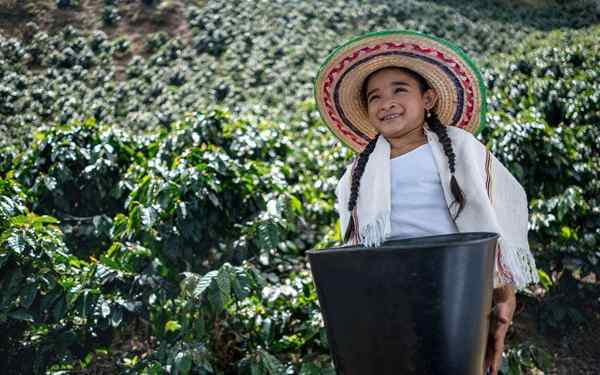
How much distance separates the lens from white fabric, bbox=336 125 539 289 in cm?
148

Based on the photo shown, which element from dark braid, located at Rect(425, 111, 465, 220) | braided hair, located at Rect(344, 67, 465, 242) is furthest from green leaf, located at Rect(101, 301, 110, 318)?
dark braid, located at Rect(425, 111, 465, 220)

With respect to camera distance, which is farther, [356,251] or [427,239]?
[427,239]

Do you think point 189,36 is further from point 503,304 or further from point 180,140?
point 503,304

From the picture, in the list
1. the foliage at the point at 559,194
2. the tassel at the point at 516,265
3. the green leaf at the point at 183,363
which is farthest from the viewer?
the foliage at the point at 559,194

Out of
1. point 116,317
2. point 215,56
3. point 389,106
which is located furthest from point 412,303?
point 215,56

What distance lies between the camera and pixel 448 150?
5.13ft

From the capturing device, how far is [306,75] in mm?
9656

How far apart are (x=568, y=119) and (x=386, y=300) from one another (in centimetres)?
354

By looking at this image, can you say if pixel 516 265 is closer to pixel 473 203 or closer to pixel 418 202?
pixel 473 203

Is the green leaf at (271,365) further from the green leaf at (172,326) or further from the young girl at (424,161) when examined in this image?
the young girl at (424,161)

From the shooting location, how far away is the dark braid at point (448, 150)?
150 cm

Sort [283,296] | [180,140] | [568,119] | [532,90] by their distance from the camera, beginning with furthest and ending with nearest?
1. [532,90]
2. [568,119]
3. [180,140]
4. [283,296]

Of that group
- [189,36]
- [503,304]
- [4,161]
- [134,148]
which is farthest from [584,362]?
[189,36]

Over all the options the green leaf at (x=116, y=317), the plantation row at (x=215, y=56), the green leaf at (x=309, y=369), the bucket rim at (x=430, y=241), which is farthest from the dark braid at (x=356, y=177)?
the plantation row at (x=215, y=56)
